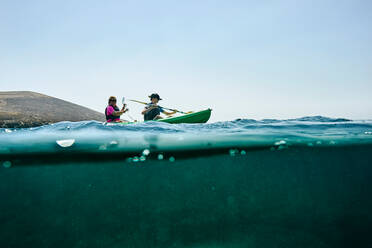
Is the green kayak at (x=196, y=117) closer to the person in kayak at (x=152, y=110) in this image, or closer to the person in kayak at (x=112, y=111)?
the person in kayak at (x=152, y=110)

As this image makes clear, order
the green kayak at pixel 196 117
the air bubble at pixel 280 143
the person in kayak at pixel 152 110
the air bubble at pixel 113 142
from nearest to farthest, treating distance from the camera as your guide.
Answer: the air bubble at pixel 113 142 → the air bubble at pixel 280 143 → the green kayak at pixel 196 117 → the person in kayak at pixel 152 110

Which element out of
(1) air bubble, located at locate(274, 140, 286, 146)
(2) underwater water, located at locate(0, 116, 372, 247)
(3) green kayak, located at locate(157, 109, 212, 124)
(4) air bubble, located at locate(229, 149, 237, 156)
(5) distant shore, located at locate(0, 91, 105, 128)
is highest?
(5) distant shore, located at locate(0, 91, 105, 128)

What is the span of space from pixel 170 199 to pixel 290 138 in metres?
4.80

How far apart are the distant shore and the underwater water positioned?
55.8 feet

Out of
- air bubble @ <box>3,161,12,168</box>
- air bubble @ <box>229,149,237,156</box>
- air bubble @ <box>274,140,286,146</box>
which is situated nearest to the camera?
air bubble @ <box>3,161,12,168</box>

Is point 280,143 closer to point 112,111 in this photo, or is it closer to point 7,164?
point 112,111

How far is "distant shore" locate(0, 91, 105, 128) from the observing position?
19347 mm

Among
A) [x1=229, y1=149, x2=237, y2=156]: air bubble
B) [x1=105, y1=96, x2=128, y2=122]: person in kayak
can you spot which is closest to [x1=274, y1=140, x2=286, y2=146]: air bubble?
[x1=229, y1=149, x2=237, y2=156]: air bubble

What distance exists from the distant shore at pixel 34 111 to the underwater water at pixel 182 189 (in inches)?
669

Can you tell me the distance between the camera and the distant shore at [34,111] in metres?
19.3

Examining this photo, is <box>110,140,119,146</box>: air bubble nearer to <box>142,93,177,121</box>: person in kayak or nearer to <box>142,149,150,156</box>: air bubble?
<box>142,149,150,156</box>: air bubble

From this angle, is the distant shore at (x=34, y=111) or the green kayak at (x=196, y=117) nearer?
the green kayak at (x=196, y=117)

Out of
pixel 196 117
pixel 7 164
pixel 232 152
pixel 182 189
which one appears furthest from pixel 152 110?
pixel 7 164

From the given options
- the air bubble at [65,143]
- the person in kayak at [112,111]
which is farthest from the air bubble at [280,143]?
the person in kayak at [112,111]
